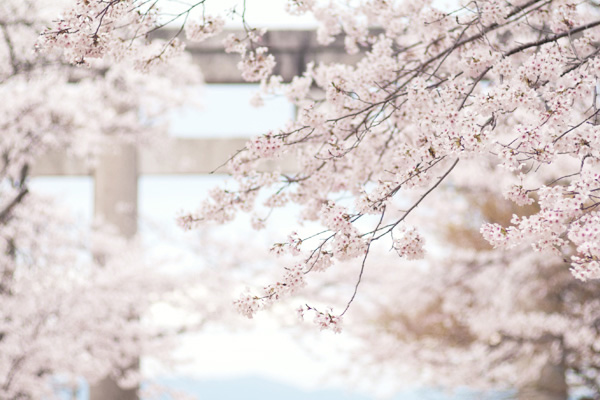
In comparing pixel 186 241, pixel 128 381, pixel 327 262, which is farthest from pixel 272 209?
pixel 186 241

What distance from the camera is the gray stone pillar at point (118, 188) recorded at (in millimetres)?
7539

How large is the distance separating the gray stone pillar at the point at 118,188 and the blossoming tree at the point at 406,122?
5052 millimetres

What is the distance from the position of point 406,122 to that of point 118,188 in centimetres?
564

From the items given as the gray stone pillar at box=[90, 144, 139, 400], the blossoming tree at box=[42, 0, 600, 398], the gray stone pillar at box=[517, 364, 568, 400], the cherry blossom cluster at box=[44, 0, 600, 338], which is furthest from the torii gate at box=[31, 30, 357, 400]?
the blossoming tree at box=[42, 0, 600, 398]

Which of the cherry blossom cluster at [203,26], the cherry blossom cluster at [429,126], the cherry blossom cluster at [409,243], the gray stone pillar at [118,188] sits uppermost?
the gray stone pillar at [118,188]

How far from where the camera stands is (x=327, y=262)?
2020 millimetres

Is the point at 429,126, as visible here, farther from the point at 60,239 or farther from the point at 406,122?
the point at 60,239

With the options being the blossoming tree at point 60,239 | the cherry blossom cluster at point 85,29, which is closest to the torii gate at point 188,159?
the blossoming tree at point 60,239

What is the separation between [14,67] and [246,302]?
2682mm

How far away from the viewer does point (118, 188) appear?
760 centimetres

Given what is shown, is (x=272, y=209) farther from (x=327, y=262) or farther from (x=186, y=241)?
(x=186, y=241)

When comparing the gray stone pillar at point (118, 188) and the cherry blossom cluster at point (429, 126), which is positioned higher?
the gray stone pillar at point (118, 188)

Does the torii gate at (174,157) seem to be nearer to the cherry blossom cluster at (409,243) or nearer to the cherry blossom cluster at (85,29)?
the cherry blossom cluster at (85,29)

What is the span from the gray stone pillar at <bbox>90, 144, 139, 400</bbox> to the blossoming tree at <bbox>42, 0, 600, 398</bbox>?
5.05 m
